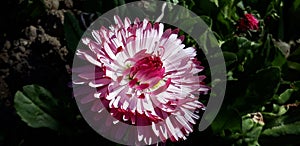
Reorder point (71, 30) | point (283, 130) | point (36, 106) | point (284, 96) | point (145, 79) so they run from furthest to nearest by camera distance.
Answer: point (284, 96) < point (283, 130) < point (71, 30) < point (36, 106) < point (145, 79)

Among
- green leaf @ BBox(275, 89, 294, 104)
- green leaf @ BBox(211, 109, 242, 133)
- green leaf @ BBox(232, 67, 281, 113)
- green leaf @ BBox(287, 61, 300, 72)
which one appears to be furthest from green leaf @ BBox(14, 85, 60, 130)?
green leaf @ BBox(287, 61, 300, 72)

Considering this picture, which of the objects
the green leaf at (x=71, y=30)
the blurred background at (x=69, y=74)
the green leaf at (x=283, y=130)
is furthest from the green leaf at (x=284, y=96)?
the green leaf at (x=71, y=30)

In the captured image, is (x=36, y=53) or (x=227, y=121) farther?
(x=36, y=53)

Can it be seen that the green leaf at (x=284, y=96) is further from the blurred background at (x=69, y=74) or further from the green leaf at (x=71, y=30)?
the green leaf at (x=71, y=30)

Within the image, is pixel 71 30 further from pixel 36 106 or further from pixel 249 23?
pixel 249 23

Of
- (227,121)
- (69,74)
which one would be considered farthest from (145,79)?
(69,74)

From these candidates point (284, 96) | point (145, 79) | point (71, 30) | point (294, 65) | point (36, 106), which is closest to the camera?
point (145, 79)

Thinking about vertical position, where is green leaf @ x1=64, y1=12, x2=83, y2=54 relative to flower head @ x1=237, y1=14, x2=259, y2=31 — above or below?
above

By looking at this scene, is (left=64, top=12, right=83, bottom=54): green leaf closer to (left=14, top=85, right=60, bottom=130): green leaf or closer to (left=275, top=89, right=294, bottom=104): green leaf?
(left=14, top=85, right=60, bottom=130): green leaf
